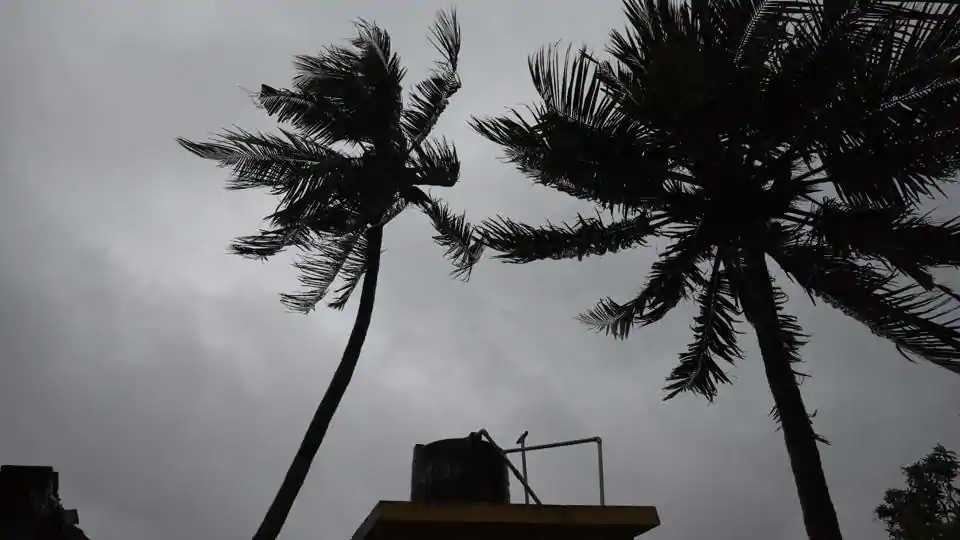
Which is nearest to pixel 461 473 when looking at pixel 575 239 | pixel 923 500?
pixel 575 239

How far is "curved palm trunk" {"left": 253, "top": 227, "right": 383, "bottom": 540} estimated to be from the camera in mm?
13078

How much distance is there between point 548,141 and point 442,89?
17.7 ft

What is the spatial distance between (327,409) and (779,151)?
781cm

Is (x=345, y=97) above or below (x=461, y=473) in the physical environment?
above

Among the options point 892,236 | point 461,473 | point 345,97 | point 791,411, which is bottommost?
point 461,473

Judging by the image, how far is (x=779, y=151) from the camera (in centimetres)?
1092

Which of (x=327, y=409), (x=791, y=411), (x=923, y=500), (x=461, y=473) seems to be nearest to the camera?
(x=791, y=411)

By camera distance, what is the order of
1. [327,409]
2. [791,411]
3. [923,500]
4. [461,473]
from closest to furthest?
1. [791,411]
2. [461,473]
3. [327,409]
4. [923,500]

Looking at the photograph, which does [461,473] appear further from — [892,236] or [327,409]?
[892,236]

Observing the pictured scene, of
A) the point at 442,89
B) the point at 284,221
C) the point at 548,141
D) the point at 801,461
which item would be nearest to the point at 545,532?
the point at 801,461

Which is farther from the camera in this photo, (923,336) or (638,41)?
(638,41)

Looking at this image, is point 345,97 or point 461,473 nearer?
point 461,473

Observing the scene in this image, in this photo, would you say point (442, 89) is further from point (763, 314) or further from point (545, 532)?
point (545, 532)

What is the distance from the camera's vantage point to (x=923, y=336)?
32.9 ft
